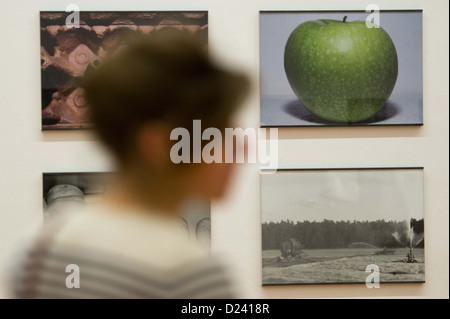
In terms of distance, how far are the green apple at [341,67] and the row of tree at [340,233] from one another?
0.64 feet

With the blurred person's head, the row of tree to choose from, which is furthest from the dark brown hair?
the row of tree

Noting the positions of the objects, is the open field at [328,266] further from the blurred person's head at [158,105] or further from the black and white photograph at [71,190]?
the black and white photograph at [71,190]

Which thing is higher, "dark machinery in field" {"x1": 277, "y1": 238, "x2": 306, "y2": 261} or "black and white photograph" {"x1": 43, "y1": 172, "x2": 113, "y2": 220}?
"black and white photograph" {"x1": 43, "y1": 172, "x2": 113, "y2": 220}

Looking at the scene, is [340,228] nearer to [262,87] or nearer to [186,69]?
[262,87]

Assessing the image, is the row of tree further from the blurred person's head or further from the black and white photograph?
the black and white photograph

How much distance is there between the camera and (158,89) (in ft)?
3.50

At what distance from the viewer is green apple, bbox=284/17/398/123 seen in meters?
1.11

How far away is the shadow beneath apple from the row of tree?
0.18 metres

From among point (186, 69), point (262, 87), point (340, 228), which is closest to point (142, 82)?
point (186, 69)

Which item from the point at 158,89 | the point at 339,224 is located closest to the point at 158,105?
the point at 158,89

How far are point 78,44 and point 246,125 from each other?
13.2 inches

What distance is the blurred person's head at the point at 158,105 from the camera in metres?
1.06

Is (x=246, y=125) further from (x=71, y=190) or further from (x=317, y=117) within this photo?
(x=71, y=190)

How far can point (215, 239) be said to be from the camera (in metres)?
1.12
